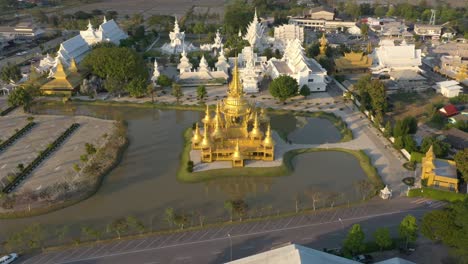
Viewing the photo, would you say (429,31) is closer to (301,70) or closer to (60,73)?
(301,70)

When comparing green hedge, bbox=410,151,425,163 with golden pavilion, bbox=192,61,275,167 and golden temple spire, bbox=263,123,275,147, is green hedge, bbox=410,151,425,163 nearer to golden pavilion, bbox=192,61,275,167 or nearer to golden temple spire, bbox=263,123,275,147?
golden pavilion, bbox=192,61,275,167

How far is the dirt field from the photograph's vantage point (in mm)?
117125

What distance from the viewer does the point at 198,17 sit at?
10444 centimetres

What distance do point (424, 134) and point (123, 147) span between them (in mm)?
28058

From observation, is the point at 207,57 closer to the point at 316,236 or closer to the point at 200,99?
the point at 200,99

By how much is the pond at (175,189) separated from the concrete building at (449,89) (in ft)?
60.6

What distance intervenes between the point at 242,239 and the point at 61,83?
1416 inches

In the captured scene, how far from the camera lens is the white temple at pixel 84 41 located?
60.4m

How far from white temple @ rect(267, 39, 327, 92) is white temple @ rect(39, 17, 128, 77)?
28559mm

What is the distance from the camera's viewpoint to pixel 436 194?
3011 cm

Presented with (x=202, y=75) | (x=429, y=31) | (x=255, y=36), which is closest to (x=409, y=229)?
(x=202, y=75)

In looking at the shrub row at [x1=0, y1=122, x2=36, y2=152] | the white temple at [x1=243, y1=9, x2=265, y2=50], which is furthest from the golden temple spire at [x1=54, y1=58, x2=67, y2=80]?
the white temple at [x1=243, y1=9, x2=265, y2=50]

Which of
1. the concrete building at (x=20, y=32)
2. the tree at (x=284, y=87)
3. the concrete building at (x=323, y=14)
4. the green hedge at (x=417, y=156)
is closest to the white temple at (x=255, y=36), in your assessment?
the concrete building at (x=323, y=14)

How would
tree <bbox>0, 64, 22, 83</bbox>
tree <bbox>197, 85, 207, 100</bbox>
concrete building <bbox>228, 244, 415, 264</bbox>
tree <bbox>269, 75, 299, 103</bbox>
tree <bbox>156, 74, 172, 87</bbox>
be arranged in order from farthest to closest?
tree <bbox>0, 64, 22, 83</bbox> → tree <bbox>156, 74, 172, 87</bbox> → tree <bbox>197, 85, 207, 100</bbox> → tree <bbox>269, 75, 299, 103</bbox> → concrete building <bbox>228, 244, 415, 264</bbox>
